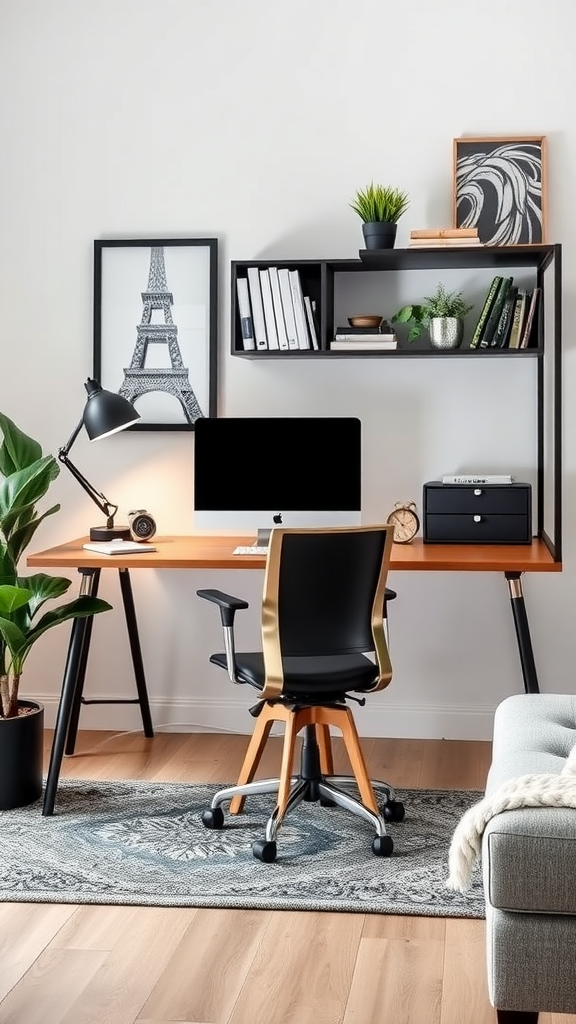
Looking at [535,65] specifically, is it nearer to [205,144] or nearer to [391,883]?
[205,144]

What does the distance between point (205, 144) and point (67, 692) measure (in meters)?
2.04

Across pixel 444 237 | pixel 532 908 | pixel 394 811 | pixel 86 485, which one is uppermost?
pixel 444 237

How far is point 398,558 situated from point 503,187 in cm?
143

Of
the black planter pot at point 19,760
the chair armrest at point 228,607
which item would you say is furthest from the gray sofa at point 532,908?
the black planter pot at point 19,760

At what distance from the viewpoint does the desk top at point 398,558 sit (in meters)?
3.30

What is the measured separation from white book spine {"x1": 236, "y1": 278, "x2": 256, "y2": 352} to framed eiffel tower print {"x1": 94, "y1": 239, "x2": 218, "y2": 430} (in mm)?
219

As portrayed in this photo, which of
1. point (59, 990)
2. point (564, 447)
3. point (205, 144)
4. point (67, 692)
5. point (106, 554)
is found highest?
point (205, 144)

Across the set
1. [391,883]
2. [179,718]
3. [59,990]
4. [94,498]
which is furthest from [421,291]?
[59,990]

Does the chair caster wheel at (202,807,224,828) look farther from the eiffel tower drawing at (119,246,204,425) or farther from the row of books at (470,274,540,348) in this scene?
the row of books at (470,274,540,348)

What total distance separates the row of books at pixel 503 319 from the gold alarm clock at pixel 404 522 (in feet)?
1.97

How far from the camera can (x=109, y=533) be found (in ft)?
12.6

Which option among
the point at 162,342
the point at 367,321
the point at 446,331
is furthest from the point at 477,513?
the point at 162,342

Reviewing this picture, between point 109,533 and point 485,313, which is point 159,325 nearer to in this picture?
point 109,533

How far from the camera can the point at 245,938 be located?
8.15ft
